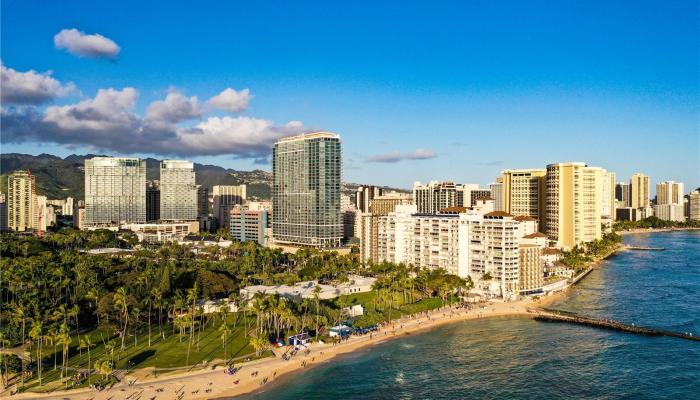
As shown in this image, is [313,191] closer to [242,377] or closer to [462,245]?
[462,245]

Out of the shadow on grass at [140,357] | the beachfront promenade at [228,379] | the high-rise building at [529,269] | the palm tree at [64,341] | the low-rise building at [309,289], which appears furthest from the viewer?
the high-rise building at [529,269]

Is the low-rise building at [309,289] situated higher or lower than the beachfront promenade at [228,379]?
higher

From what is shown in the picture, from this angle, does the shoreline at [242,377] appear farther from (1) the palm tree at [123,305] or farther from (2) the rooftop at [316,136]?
(2) the rooftop at [316,136]

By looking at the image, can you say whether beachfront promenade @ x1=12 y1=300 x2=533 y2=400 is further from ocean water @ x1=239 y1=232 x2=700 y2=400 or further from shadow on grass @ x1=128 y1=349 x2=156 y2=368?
shadow on grass @ x1=128 y1=349 x2=156 y2=368

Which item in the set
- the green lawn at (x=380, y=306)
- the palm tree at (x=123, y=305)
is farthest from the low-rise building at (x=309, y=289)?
the palm tree at (x=123, y=305)

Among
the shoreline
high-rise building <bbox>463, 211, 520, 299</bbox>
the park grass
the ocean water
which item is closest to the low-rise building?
the park grass
